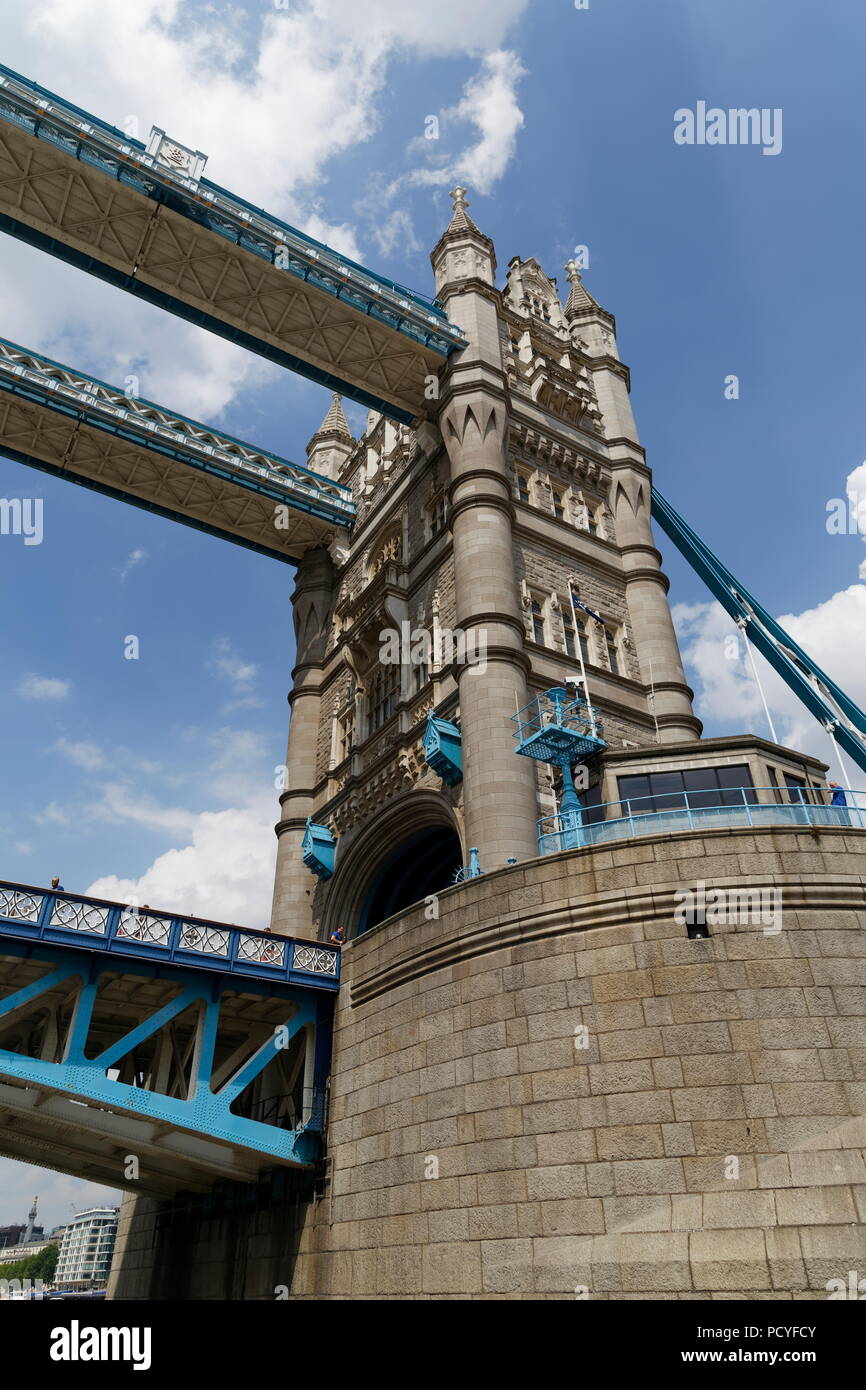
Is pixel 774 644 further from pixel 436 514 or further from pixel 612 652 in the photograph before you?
pixel 436 514

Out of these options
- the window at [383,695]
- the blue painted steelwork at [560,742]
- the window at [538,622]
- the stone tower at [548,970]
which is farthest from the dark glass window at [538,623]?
the blue painted steelwork at [560,742]

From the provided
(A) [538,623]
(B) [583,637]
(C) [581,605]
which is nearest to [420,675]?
(A) [538,623]

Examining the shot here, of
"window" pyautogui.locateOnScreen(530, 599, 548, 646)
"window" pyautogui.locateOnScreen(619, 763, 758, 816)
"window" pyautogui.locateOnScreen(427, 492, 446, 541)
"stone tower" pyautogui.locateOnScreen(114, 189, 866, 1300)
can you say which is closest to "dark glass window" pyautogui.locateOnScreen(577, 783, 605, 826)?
"stone tower" pyautogui.locateOnScreen(114, 189, 866, 1300)

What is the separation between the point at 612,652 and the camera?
107ft

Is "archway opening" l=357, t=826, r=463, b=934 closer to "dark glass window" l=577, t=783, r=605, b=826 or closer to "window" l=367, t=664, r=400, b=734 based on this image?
"window" l=367, t=664, r=400, b=734

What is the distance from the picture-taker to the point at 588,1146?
1477cm

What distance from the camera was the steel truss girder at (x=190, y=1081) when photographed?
1952 cm

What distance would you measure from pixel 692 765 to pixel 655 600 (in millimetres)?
13527

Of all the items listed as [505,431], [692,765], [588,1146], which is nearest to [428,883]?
[692,765]

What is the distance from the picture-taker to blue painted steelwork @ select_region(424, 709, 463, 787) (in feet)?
87.4

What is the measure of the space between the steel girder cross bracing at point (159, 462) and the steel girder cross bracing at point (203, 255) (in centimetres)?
465

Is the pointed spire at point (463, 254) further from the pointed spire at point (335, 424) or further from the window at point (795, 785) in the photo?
the window at point (795, 785)

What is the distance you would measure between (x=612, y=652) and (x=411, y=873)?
10.7 metres
